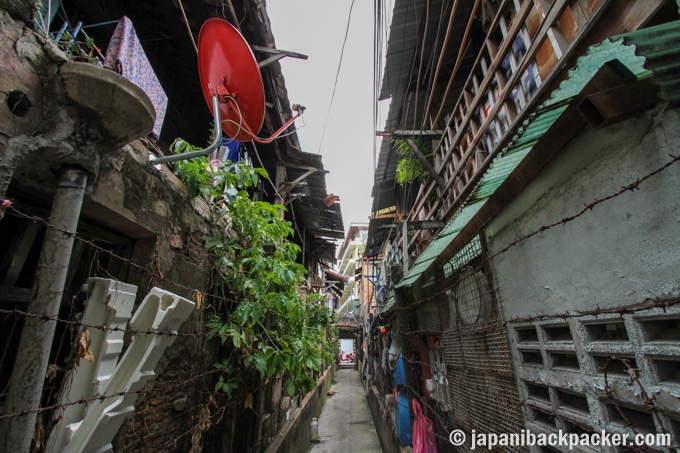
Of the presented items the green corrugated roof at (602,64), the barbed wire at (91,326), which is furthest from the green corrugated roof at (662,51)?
the barbed wire at (91,326)

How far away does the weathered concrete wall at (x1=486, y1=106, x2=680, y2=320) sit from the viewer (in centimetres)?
135

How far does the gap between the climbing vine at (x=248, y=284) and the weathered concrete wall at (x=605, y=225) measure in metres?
2.46

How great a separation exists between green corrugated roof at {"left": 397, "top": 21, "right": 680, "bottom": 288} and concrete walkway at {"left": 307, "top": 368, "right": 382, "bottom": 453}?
9.38 metres

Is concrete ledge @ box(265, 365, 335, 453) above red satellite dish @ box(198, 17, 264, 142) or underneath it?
underneath

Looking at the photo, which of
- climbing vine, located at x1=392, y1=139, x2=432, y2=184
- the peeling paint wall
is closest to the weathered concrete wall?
the peeling paint wall

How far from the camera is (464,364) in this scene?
350 cm

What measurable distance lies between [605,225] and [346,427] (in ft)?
40.1

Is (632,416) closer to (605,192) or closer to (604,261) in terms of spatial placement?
(604,261)

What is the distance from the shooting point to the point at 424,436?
440 centimetres

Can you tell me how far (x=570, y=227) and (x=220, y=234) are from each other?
336 cm

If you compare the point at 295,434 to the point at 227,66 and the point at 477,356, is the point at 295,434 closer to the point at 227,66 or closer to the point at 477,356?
the point at 477,356

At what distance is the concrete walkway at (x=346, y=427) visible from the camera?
28.8ft

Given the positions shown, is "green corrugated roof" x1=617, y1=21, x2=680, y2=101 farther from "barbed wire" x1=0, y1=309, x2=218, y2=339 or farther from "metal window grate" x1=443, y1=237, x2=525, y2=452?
"barbed wire" x1=0, y1=309, x2=218, y2=339

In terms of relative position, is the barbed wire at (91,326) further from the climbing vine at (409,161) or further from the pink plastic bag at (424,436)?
the climbing vine at (409,161)
